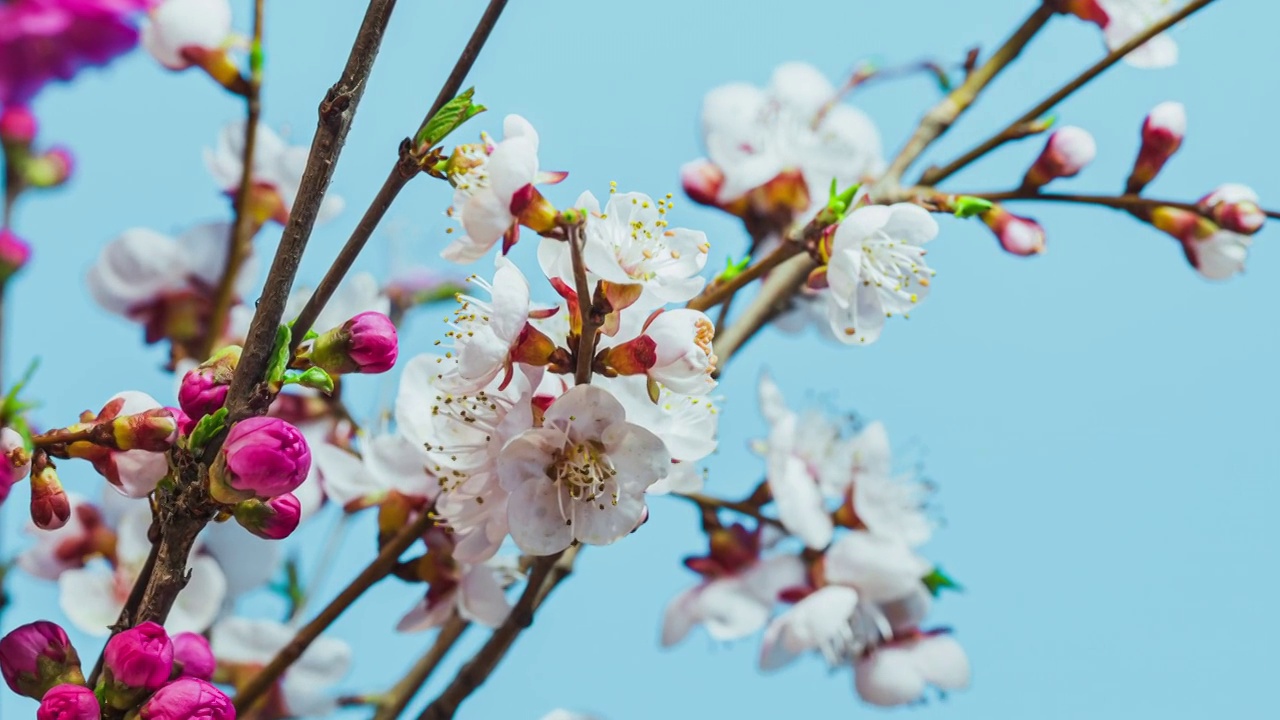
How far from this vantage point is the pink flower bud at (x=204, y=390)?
46 cm

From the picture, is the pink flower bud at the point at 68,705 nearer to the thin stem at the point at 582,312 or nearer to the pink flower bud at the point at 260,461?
the pink flower bud at the point at 260,461

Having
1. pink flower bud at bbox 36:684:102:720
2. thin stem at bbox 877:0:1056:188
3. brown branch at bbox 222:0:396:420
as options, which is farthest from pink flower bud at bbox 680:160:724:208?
pink flower bud at bbox 36:684:102:720

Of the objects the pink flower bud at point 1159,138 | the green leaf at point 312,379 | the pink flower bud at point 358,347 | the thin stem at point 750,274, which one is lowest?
the green leaf at point 312,379

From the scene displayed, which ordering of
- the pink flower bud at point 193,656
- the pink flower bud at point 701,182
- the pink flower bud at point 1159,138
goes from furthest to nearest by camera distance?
the pink flower bud at point 701,182 < the pink flower bud at point 1159,138 < the pink flower bud at point 193,656

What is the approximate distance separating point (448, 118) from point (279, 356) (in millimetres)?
111

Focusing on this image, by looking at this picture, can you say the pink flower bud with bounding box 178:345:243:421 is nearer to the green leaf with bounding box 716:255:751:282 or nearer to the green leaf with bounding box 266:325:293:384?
the green leaf with bounding box 266:325:293:384

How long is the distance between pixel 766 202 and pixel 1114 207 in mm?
240

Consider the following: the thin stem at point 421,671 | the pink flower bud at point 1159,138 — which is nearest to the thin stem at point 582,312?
the thin stem at point 421,671

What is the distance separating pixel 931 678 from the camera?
3.10 ft

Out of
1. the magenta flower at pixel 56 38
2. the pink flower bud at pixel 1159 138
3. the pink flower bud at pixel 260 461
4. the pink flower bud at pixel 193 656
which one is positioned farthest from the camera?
the pink flower bud at pixel 1159 138

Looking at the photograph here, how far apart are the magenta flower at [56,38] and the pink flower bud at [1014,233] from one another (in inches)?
20.4

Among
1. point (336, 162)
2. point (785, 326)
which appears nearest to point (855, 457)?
point (785, 326)

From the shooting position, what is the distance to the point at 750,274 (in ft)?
1.96

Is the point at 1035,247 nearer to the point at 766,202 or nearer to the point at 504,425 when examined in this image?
the point at 766,202
